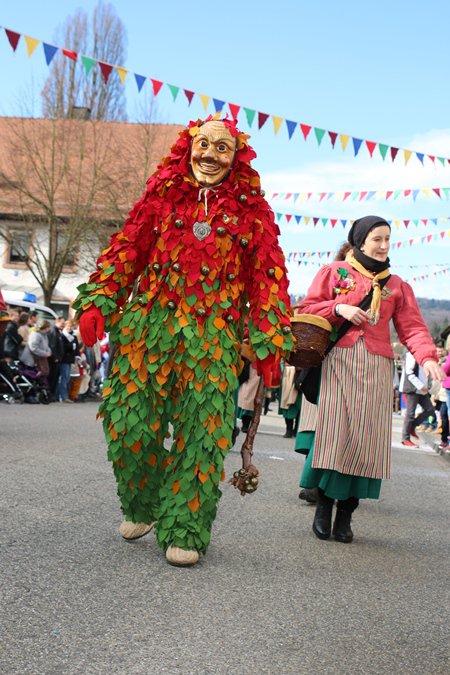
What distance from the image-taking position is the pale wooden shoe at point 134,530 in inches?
195

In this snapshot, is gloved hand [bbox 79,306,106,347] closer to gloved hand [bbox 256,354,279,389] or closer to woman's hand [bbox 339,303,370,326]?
gloved hand [bbox 256,354,279,389]

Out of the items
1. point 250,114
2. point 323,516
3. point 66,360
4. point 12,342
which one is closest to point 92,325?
point 323,516

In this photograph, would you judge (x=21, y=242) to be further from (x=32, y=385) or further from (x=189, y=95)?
(x=189, y=95)

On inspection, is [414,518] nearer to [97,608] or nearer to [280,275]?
[280,275]

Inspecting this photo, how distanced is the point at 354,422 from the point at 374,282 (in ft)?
2.58

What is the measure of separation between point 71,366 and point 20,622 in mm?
15394

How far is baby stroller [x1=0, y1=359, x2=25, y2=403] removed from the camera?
16.0 m

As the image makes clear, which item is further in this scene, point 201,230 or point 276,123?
point 276,123

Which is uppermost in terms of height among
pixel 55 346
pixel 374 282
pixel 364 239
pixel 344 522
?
pixel 364 239

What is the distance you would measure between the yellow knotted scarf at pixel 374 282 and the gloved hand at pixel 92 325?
1557mm

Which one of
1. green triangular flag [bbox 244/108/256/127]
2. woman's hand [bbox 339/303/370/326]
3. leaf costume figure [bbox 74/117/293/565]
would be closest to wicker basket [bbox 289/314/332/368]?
woman's hand [bbox 339/303/370/326]

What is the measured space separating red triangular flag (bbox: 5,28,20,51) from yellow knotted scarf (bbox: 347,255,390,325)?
690 centimetres

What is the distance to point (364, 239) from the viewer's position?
5.79m

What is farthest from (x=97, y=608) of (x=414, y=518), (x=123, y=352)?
(x=414, y=518)
